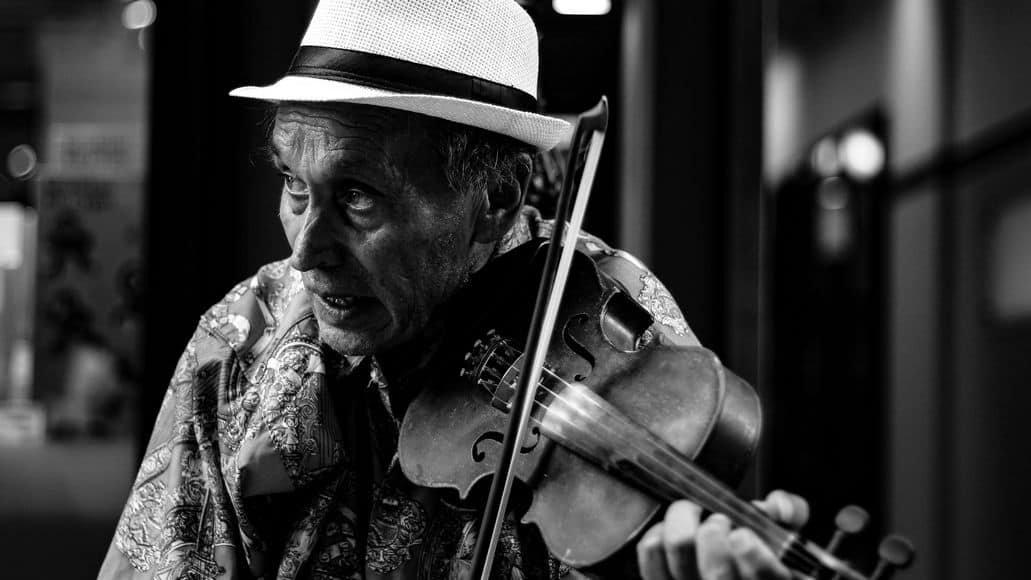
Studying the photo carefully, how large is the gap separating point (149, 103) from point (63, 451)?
2.98ft

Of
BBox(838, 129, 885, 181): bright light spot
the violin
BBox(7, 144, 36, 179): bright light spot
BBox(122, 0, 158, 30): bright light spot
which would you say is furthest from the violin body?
BBox(838, 129, 885, 181): bright light spot

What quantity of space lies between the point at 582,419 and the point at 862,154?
4377 mm

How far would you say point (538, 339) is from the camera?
43.9 inches

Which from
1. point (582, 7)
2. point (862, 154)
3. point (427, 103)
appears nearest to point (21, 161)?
point (582, 7)

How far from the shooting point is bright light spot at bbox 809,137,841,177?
18.5 ft

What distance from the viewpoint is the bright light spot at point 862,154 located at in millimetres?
5031

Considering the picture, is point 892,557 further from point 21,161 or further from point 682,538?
point 21,161

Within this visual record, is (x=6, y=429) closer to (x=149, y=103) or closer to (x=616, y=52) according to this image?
(x=149, y=103)

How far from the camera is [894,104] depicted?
480 centimetres

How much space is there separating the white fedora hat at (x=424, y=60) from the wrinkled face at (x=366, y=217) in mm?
37

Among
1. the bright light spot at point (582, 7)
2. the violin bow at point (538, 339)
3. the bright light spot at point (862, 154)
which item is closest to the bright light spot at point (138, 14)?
the bright light spot at point (582, 7)

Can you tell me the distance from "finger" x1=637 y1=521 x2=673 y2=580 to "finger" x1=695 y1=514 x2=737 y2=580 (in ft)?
0.17

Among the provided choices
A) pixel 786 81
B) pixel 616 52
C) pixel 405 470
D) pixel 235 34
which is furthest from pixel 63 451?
pixel 786 81

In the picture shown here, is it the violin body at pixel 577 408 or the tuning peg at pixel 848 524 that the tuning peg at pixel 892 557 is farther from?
the violin body at pixel 577 408
